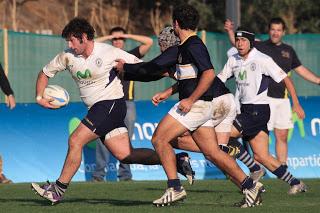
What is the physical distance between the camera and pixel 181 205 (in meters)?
13.0

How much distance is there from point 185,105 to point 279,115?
21.0ft

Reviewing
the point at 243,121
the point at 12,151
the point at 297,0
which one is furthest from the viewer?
the point at 297,0

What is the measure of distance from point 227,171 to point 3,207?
→ 8.47 feet

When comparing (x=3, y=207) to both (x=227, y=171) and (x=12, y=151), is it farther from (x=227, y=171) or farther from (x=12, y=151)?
(x=12, y=151)

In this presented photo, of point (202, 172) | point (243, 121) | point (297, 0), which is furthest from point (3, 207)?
point (297, 0)

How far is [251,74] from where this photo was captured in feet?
51.6

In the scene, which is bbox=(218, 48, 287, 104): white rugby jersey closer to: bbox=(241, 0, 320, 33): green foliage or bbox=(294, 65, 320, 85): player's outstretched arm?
bbox=(294, 65, 320, 85): player's outstretched arm

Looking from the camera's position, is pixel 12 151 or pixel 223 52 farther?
pixel 223 52

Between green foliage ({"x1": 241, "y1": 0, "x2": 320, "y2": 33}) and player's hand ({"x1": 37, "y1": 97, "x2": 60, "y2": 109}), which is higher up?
player's hand ({"x1": 37, "y1": 97, "x2": 60, "y2": 109})

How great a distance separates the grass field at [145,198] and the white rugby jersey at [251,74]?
51.3 inches

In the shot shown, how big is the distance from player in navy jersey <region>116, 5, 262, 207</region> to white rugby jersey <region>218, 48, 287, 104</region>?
3132 mm

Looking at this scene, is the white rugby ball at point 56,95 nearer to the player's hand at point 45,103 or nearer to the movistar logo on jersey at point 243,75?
the player's hand at point 45,103

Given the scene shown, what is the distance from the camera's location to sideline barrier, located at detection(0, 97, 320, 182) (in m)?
18.9

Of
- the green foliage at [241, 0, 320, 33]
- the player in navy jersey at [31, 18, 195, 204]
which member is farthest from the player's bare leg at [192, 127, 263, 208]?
the green foliage at [241, 0, 320, 33]
